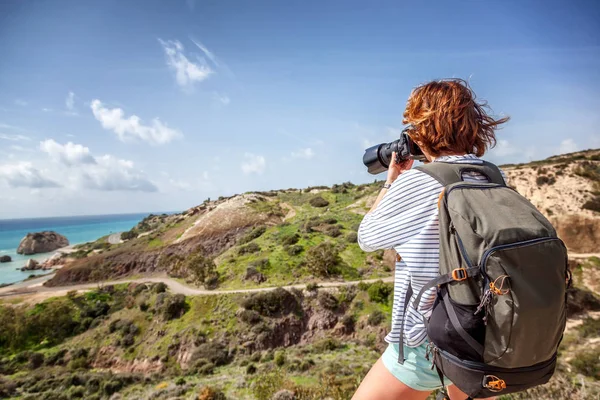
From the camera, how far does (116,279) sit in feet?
128

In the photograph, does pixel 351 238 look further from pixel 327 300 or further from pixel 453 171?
pixel 453 171

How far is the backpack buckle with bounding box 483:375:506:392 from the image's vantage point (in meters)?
1.39

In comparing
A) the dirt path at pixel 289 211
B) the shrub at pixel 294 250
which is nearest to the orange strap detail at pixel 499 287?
the shrub at pixel 294 250

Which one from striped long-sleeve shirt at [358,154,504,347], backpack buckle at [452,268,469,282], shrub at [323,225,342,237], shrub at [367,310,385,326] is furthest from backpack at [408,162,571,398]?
shrub at [323,225,342,237]

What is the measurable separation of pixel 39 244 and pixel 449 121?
110 m

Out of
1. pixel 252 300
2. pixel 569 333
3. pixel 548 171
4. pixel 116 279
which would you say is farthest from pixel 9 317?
pixel 548 171

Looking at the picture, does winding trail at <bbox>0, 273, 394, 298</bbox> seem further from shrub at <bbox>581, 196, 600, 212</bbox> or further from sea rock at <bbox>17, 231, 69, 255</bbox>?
sea rock at <bbox>17, 231, 69, 255</bbox>

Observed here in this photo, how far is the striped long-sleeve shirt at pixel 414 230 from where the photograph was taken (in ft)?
5.26

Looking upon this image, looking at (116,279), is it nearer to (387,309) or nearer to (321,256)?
(321,256)

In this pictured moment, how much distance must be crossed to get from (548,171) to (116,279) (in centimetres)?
5170

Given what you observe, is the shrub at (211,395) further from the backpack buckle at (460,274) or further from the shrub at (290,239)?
the shrub at (290,239)

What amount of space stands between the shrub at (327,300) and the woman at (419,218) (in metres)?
21.1

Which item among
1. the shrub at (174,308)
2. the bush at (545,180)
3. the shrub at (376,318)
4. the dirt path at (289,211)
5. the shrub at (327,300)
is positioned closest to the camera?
the shrub at (376,318)

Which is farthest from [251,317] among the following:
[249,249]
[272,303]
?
[249,249]
